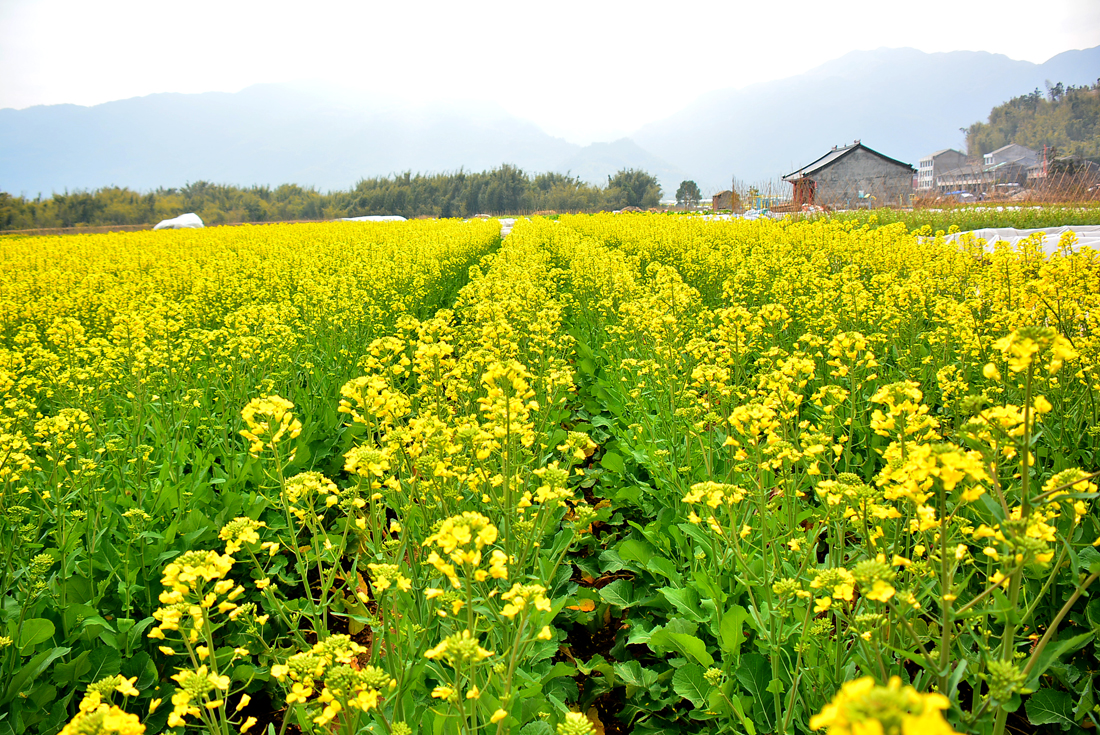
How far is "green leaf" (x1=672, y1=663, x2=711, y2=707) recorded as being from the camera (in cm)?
235

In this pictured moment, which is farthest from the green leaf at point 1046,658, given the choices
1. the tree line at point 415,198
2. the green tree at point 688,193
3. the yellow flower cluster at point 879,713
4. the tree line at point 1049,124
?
the tree line at point 1049,124

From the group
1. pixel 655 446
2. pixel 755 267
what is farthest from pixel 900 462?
pixel 755 267

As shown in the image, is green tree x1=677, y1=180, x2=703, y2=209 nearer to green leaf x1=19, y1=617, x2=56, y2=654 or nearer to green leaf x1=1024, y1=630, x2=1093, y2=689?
green leaf x1=19, y1=617, x2=56, y2=654

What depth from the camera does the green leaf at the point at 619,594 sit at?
3.08 m

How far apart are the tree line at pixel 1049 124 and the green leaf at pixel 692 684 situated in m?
112

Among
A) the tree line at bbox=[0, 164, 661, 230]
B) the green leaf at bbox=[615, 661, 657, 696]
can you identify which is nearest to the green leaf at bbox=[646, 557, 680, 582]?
the green leaf at bbox=[615, 661, 657, 696]

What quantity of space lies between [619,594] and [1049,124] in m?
147

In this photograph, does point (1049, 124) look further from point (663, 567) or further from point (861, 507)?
point (861, 507)

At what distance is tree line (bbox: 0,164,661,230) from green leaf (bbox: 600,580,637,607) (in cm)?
5649

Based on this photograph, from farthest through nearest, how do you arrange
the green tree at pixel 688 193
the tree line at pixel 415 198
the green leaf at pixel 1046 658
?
the green tree at pixel 688 193, the tree line at pixel 415 198, the green leaf at pixel 1046 658

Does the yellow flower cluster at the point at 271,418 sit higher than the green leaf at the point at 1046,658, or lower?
higher

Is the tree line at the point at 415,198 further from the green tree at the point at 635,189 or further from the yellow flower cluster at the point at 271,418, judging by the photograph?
the yellow flower cluster at the point at 271,418

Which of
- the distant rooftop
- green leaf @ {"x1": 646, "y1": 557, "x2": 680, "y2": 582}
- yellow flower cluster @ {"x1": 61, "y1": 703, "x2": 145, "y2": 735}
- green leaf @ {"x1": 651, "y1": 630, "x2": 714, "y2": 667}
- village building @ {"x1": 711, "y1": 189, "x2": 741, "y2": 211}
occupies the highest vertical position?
the distant rooftop

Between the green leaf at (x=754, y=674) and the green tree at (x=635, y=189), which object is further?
the green tree at (x=635, y=189)
